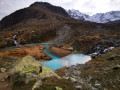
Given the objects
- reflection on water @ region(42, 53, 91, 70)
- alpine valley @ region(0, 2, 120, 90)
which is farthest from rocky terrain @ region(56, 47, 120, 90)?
reflection on water @ region(42, 53, 91, 70)

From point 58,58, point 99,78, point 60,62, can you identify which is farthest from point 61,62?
point 99,78

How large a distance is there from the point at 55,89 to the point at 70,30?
64.6 m

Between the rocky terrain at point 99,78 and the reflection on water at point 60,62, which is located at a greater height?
the rocky terrain at point 99,78

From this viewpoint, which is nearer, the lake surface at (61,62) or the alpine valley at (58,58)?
the alpine valley at (58,58)

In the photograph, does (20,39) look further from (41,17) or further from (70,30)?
(41,17)


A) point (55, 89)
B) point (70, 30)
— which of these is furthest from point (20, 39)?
point (55, 89)

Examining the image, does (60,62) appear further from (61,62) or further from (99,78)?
(99,78)

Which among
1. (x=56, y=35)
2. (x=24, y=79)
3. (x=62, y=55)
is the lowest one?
(x=62, y=55)

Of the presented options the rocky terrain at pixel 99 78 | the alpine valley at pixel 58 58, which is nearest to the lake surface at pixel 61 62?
the alpine valley at pixel 58 58

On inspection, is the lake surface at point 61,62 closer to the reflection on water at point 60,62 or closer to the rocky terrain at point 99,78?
the reflection on water at point 60,62

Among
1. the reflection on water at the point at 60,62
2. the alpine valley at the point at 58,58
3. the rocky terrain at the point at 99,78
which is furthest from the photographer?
the reflection on water at the point at 60,62

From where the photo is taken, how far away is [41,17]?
103750 mm

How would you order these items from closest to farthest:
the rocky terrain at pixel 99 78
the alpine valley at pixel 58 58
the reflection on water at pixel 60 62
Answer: the rocky terrain at pixel 99 78, the alpine valley at pixel 58 58, the reflection on water at pixel 60 62

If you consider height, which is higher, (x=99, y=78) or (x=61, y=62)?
(x=99, y=78)
